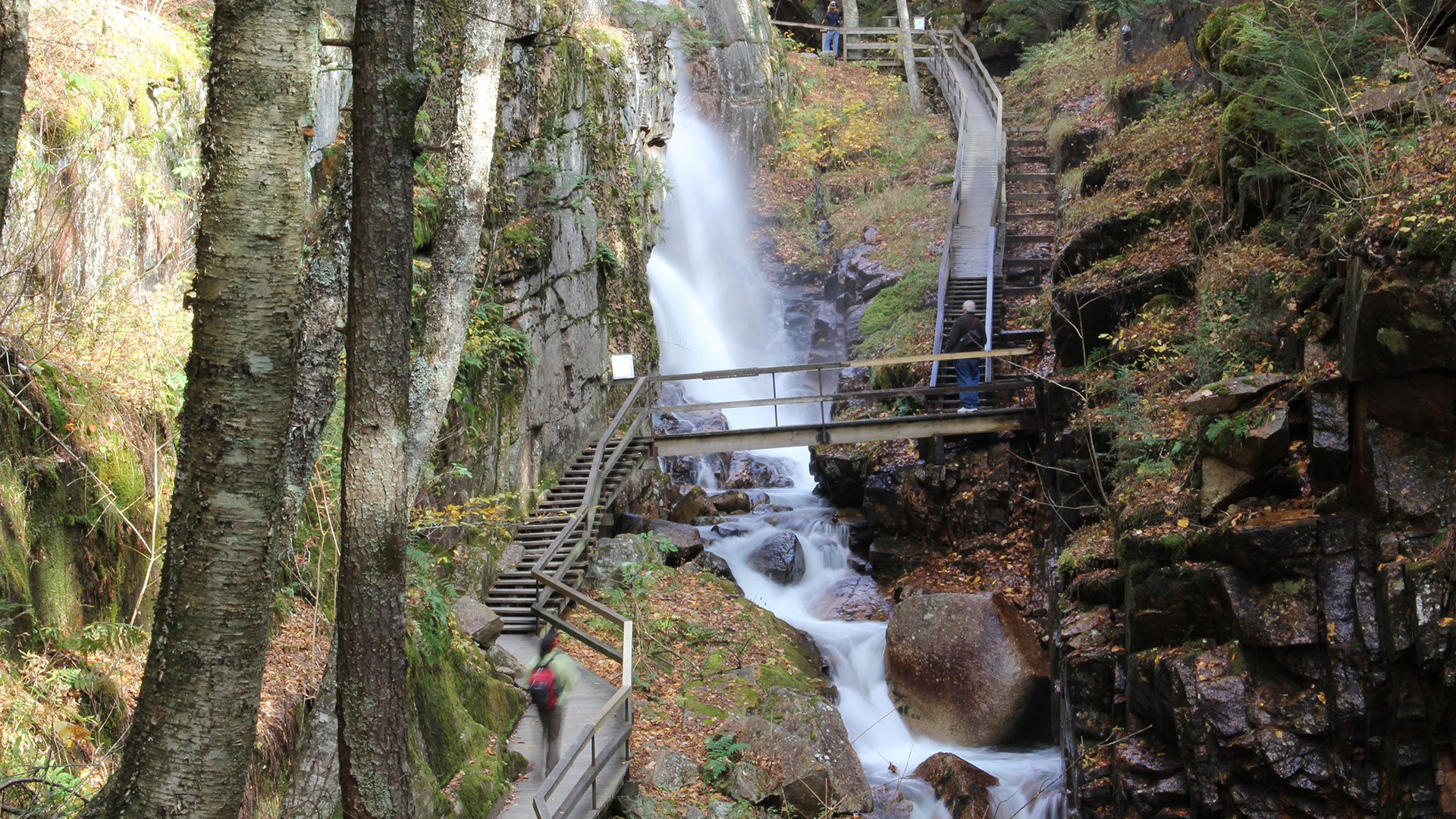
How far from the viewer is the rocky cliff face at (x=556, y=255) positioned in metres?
13.1

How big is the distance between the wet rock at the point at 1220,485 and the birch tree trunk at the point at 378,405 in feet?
24.1

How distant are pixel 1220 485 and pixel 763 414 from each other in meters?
13.8

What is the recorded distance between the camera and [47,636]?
561 cm

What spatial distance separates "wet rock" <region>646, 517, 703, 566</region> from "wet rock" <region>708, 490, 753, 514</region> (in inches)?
98.9

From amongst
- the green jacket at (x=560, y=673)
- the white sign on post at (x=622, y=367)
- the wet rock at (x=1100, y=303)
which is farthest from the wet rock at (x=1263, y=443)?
the white sign on post at (x=622, y=367)

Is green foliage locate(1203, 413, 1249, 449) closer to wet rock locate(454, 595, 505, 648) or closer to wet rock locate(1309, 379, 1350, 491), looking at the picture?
wet rock locate(1309, 379, 1350, 491)

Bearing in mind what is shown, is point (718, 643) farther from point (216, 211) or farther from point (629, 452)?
point (216, 211)

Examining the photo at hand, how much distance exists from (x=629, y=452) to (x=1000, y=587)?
593cm

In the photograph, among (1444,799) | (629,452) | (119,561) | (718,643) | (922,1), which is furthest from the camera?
(922,1)

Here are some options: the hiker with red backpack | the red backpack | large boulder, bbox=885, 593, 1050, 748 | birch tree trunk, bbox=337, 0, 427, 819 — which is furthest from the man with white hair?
birch tree trunk, bbox=337, 0, 427, 819

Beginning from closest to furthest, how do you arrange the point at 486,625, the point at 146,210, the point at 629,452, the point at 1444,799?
the point at 1444,799, the point at 146,210, the point at 486,625, the point at 629,452

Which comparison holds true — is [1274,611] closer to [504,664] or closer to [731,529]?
[504,664]

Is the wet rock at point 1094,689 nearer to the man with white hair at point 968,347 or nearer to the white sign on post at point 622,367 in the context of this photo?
the man with white hair at point 968,347

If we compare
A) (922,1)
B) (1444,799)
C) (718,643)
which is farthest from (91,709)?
(922,1)
